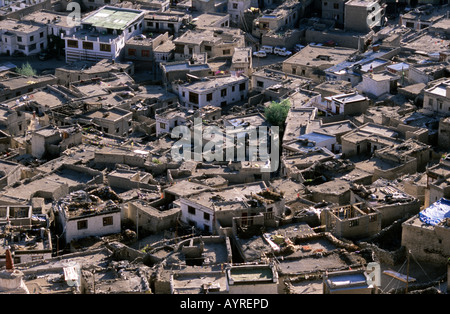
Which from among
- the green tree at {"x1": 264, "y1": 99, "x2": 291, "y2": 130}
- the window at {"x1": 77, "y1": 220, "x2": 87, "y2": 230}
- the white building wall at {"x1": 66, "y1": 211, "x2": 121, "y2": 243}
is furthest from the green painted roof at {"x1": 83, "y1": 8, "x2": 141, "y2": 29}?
the window at {"x1": 77, "y1": 220, "x2": 87, "y2": 230}

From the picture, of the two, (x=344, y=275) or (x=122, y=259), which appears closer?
(x=344, y=275)

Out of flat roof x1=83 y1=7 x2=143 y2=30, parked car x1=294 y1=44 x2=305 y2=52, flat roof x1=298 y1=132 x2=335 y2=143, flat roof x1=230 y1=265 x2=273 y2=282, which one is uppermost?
flat roof x1=230 y1=265 x2=273 y2=282

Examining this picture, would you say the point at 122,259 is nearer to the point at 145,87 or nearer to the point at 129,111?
the point at 129,111

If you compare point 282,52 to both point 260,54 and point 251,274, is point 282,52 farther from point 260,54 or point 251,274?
point 251,274

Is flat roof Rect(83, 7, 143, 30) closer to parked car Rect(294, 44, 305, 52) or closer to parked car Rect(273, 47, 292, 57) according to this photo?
parked car Rect(273, 47, 292, 57)

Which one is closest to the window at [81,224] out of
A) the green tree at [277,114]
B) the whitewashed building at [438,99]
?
the green tree at [277,114]

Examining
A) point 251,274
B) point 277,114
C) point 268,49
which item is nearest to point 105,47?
point 268,49

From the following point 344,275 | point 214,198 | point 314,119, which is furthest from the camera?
point 314,119
